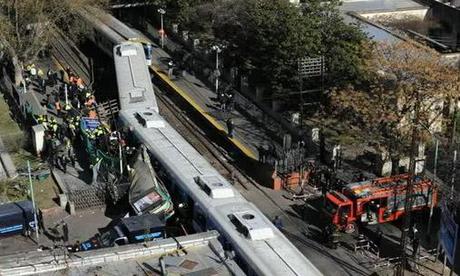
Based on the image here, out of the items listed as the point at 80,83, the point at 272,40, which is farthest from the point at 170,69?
the point at 272,40

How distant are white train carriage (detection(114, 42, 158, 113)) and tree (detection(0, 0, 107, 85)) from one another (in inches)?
185

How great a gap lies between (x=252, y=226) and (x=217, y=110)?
2024 centimetres

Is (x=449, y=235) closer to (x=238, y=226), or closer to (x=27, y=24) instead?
(x=238, y=226)

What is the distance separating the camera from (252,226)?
28.7 m

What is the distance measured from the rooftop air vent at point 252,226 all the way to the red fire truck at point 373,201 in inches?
251

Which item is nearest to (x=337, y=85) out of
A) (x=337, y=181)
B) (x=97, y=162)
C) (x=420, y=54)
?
(x=420, y=54)

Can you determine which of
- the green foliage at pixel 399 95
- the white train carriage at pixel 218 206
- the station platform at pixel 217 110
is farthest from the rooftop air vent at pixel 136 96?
the green foliage at pixel 399 95

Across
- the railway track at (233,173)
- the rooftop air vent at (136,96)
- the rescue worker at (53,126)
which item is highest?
the rooftop air vent at (136,96)

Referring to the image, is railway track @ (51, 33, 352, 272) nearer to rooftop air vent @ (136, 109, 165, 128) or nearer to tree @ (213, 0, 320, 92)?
rooftop air vent @ (136, 109, 165, 128)

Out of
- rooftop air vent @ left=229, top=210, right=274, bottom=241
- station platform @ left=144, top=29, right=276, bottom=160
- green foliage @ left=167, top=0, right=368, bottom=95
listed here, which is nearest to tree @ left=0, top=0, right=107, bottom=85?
station platform @ left=144, top=29, right=276, bottom=160

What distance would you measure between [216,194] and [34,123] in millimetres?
16491

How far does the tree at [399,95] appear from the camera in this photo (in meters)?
41.5

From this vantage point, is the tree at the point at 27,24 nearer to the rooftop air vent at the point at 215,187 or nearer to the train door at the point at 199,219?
the rooftop air vent at the point at 215,187

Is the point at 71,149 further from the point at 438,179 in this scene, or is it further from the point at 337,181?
the point at 438,179
